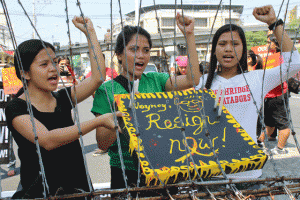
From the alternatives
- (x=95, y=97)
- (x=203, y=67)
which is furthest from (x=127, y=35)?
(x=203, y=67)

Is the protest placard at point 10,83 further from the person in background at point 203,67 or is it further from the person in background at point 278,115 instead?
the person in background at point 278,115

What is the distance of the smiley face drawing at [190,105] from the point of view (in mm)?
1169

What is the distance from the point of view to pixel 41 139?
1.03 meters

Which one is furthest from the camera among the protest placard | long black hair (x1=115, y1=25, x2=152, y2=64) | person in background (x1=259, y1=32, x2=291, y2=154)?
person in background (x1=259, y1=32, x2=291, y2=154)

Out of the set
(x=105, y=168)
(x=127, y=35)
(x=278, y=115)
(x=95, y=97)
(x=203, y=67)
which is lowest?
(x=105, y=168)

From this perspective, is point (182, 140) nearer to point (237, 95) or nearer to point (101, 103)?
point (101, 103)

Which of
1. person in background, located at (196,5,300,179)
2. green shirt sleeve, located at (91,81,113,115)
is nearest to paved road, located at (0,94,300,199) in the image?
person in background, located at (196,5,300,179)

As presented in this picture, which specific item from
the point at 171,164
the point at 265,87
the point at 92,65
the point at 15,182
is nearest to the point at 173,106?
the point at 171,164

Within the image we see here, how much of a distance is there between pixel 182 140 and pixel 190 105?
24 centimetres

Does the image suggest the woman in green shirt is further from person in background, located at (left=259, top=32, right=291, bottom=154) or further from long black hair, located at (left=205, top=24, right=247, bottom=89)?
person in background, located at (left=259, top=32, right=291, bottom=154)

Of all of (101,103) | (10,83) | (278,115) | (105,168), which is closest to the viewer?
(101,103)

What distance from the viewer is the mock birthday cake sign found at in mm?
898

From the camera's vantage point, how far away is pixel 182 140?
39.5 inches

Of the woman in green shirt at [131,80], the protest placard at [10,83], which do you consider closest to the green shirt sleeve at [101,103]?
the woman in green shirt at [131,80]
